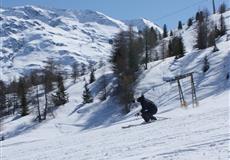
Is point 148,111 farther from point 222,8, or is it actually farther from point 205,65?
point 222,8

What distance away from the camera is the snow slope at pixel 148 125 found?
1335cm

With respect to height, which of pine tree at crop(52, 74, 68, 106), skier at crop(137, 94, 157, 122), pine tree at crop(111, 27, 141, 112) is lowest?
skier at crop(137, 94, 157, 122)

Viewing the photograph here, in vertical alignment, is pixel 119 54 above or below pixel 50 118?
above

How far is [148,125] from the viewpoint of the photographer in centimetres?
2392

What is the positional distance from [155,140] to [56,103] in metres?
77.1

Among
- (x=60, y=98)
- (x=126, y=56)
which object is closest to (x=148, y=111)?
(x=126, y=56)

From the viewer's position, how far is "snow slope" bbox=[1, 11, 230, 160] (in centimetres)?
1335

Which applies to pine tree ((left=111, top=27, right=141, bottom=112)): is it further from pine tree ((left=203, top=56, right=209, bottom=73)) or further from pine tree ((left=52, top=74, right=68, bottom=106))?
pine tree ((left=52, top=74, right=68, bottom=106))

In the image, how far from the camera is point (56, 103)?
92000mm

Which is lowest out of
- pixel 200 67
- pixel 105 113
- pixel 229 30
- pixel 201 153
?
pixel 201 153

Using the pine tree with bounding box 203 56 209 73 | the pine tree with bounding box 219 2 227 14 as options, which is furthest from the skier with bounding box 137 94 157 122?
the pine tree with bounding box 219 2 227 14

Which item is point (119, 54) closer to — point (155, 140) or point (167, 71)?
point (167, 71)

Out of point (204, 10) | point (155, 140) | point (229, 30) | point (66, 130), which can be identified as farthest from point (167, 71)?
point (155, 140)

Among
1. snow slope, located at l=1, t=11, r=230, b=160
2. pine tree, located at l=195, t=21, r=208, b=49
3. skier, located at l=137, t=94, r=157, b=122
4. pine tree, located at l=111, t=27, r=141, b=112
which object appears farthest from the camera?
pine tree, located at l=195, t=21, r=208, b=49
